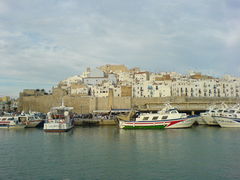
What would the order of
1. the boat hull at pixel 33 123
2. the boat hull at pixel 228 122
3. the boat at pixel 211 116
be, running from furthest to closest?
the boat hull at pixel 33 123 → the boat at pixel 211 116 → the boat hull at pixel 228 122

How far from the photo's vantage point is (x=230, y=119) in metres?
35.7

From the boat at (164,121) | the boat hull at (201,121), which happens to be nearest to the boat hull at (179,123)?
the boat at (164,121)

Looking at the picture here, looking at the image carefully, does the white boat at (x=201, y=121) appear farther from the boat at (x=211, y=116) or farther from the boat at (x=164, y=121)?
the boat at (x=164, y=121)

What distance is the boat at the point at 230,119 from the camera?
35.3 m

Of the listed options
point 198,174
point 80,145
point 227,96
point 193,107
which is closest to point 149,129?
point 80,145

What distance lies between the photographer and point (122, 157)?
1792 centimetres

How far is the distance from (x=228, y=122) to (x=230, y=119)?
0.58 meters

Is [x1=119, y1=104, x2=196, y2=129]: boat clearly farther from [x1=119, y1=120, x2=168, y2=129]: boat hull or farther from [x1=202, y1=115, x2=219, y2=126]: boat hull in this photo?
[x1=202, y1=115, x2=219, y2=126]: boat hull

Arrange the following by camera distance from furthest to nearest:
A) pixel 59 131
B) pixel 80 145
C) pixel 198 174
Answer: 1. pixel 59 131
2. pixel 80 145
3. pixel 198 174

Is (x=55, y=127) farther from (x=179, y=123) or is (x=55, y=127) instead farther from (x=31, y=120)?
(x=179, y=123)

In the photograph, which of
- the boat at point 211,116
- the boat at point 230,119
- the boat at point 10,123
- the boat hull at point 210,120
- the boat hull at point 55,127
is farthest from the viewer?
the boat at point 10,123

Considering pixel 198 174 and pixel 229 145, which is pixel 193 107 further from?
pixel 198 174

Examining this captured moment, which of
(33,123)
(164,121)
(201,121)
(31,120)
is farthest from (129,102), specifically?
(31,120)

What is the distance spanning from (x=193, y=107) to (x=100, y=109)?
19451 mm
